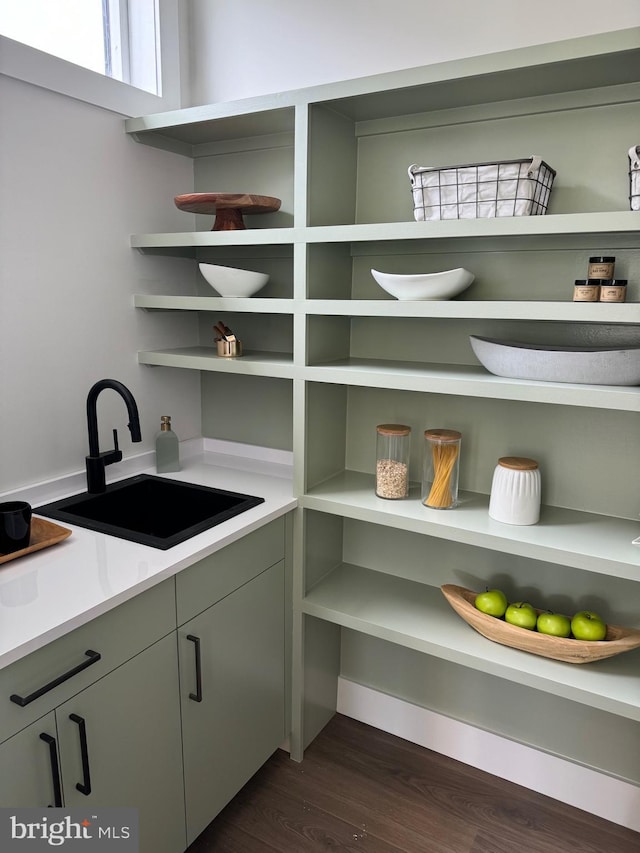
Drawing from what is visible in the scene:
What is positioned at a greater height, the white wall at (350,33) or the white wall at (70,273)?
the white wall at (350,33)

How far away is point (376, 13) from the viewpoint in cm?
182

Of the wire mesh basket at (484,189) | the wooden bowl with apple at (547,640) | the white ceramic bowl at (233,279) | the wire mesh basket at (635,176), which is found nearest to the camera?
the wire mesh basket at (635,176)

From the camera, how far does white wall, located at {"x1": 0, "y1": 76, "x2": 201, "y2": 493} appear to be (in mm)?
1692

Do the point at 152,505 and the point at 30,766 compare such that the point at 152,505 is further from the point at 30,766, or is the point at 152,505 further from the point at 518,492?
the point at 518,492

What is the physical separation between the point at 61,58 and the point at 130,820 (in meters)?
2.02

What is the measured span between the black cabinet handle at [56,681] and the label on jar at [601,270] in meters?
1.43

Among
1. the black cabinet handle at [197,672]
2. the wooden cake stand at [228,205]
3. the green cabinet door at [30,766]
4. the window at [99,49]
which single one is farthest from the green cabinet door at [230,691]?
the window at [99,49]

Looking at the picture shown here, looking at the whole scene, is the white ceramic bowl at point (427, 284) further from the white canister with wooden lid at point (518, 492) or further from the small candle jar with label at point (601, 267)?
the white canister with wooden lid at point (518, 492)

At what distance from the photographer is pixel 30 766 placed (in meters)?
1.16

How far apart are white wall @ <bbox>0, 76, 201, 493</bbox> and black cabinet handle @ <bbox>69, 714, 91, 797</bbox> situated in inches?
30.3

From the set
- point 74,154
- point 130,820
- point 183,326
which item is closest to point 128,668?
point 130,820

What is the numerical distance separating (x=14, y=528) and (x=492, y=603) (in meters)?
1.28

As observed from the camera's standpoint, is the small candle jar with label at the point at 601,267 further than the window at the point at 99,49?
No

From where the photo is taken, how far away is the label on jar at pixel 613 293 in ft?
4.66
